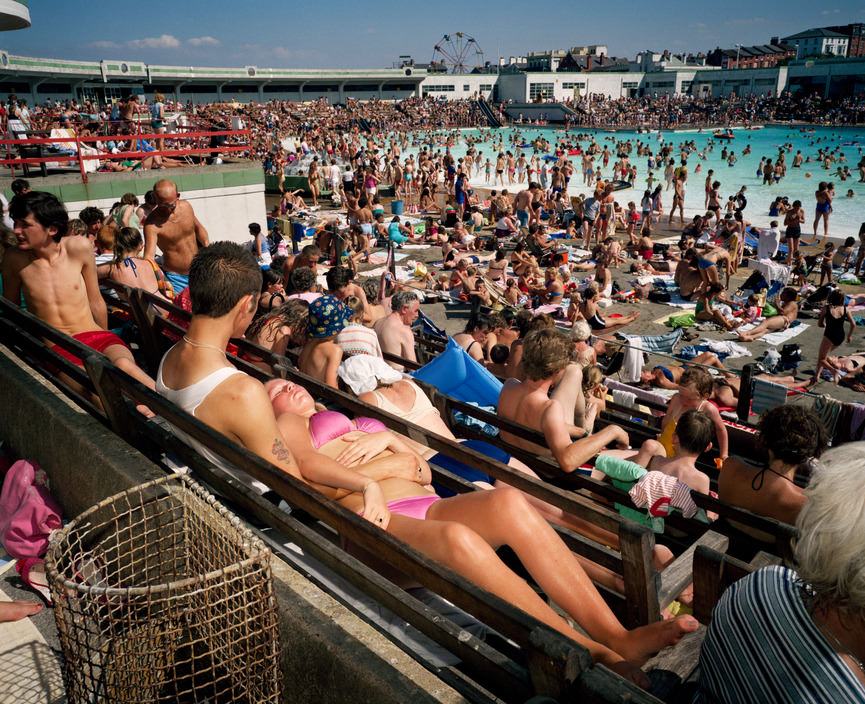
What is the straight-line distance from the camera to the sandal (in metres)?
2.77

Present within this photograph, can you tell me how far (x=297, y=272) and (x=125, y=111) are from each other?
10683 mm

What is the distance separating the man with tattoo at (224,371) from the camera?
2238 mm

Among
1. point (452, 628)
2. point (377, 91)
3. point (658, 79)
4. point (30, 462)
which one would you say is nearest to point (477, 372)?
point (30, 462)

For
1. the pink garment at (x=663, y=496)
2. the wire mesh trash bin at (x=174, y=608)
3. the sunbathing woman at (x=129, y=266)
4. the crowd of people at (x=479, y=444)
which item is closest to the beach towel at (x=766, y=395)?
the crowd of people at (x=479, y=444)

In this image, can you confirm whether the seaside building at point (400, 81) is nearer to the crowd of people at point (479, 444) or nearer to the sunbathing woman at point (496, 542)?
the crowd of people at point (479, 444)

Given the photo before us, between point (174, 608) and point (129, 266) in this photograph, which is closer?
point (174, 608)

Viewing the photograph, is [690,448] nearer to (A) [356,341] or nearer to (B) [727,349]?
(A) [356,341]

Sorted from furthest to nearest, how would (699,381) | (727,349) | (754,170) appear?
(754,170) < (727,349) < (699,381)

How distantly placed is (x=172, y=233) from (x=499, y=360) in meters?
4.05

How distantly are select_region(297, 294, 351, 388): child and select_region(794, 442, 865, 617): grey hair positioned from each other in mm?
3158

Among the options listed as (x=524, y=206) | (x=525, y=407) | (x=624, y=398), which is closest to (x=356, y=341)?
(x=525, y=407)

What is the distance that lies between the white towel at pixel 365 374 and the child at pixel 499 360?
9.69 feet

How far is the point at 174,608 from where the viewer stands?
6.40 feet

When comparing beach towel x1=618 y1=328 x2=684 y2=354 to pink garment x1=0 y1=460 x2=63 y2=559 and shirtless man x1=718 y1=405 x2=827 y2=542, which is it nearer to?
shirtless man x1=718 y1=405 x2=827 y2=542
